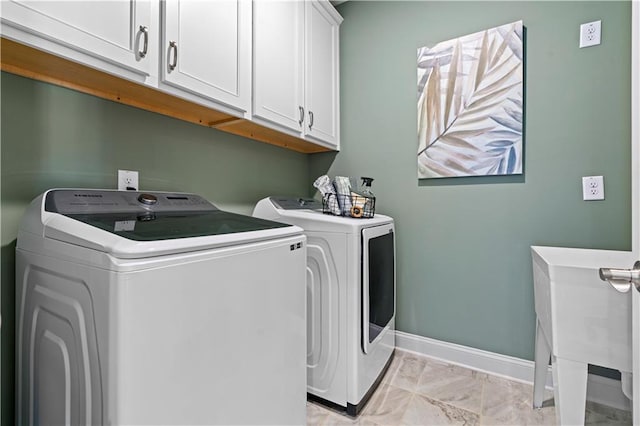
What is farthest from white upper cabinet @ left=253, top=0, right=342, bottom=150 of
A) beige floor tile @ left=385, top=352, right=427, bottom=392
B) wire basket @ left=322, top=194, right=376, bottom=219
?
beige floor tile @ left=385, top=352, right=427, bottom=392

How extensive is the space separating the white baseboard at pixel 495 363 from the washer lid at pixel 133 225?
1.53 metres

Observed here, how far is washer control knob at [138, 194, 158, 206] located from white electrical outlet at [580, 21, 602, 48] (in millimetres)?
2351

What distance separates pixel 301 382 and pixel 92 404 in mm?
760

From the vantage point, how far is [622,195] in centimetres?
161

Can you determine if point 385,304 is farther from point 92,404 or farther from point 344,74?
point 344,74

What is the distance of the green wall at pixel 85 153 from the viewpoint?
110 centimetres

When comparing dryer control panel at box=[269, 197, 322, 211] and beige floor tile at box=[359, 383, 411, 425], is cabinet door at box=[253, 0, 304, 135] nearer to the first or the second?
dryer control panel at box=[269, 197, 322, 211]

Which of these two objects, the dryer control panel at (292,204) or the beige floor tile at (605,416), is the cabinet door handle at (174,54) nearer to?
the dryer control panel at (292,204)

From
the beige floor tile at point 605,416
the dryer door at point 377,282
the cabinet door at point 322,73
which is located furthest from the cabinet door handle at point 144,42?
the beige floor tile at point 605,416

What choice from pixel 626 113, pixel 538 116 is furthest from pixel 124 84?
pixel 626 113

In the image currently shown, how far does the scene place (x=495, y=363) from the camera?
1.95 metres

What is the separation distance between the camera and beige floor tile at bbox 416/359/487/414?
1.69 metres

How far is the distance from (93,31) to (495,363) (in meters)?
2.59

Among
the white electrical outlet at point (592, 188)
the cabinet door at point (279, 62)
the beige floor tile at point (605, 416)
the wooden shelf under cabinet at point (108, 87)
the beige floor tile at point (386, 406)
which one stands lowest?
the beige floor tile at point (386, 406)
